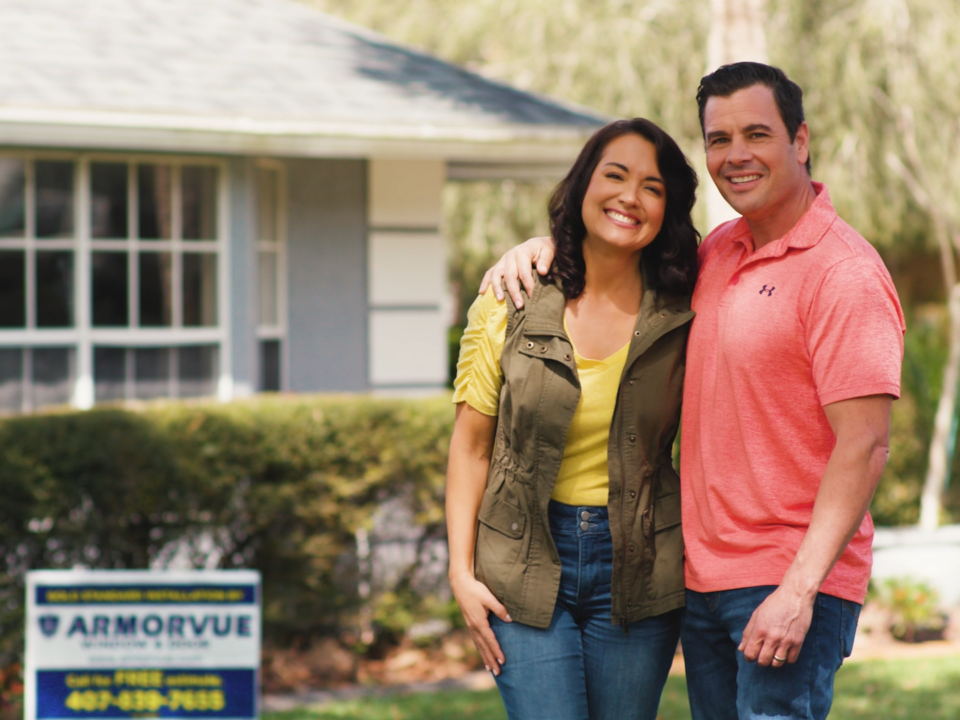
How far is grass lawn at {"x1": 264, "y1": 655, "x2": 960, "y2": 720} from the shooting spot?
536 centimetres

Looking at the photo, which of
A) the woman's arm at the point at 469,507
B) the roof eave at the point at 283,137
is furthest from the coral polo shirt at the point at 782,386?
the roof eave at the point at 283,137

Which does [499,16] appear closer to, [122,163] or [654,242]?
[122,163]

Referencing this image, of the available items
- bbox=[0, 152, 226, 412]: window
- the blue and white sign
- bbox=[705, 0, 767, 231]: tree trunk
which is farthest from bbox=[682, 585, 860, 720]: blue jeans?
bbox=[0, 152, 226, 412]: window

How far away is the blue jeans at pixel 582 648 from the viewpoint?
2.58m

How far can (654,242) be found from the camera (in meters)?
2.75

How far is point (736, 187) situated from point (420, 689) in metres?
4.18

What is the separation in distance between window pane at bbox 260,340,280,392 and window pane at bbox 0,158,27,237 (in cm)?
178

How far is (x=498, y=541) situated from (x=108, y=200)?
17.6 feet

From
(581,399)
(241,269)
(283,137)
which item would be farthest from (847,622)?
(241,269)

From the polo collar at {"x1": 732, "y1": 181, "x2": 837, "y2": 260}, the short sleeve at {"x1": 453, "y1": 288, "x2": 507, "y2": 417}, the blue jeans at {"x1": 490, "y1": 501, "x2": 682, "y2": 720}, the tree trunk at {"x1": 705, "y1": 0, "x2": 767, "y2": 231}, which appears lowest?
the blue jeans at {"x1": 490, "y1": 501, "x2": 682, "y2": 720}

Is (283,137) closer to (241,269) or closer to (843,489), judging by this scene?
(241,269)

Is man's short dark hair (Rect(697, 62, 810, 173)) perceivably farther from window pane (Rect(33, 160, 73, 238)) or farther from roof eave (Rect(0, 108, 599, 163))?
window pane (Rect(33, 160, 73, 238))

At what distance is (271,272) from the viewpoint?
7.82 m

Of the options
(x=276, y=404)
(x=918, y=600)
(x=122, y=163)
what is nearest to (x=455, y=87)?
(x=122, y=163)
